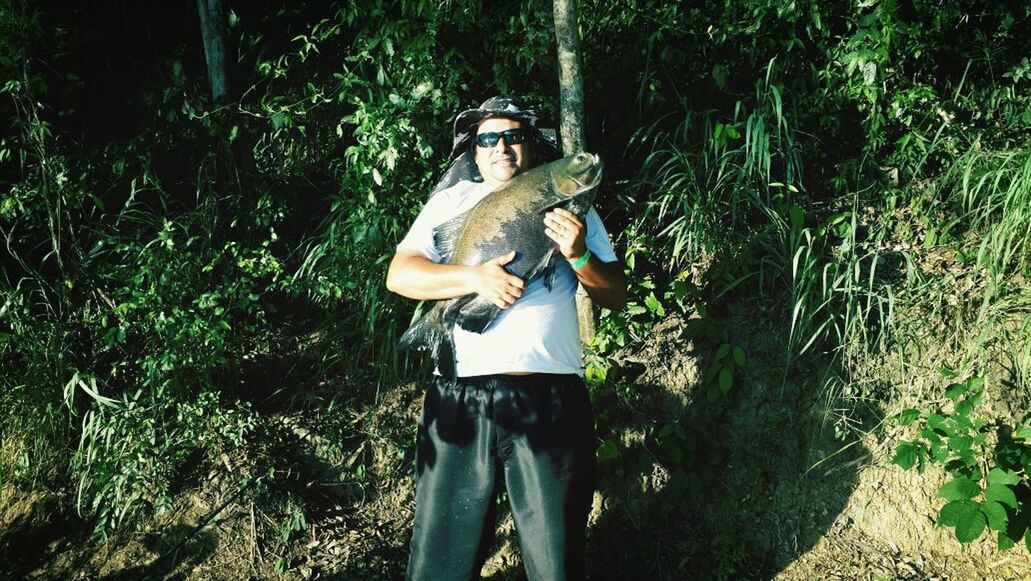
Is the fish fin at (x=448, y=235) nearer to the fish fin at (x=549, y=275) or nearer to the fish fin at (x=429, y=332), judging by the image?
the fish fin at (x=429, y=332)

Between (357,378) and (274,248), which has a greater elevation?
(274,248)

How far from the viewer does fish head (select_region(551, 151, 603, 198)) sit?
222 centimetres

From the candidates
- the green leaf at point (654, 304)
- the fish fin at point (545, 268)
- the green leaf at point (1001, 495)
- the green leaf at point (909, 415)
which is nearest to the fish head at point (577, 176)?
the fish fin at point (545, 268)

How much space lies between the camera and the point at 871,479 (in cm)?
328

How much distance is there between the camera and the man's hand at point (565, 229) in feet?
7.32

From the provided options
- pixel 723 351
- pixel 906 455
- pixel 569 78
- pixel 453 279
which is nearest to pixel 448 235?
pixel 453 279

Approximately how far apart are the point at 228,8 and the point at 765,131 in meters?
3.76

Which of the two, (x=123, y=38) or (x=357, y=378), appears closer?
(x=357, y=378)

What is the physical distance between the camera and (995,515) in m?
2.66

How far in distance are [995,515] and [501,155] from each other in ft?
7.80

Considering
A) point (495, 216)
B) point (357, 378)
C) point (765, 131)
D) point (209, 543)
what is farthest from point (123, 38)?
point (765, 131)

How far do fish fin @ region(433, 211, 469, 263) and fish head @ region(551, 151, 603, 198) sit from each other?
374mm

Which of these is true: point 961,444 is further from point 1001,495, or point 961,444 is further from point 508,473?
point 508,473

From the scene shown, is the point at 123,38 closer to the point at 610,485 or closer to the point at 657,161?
the point at 657,161
